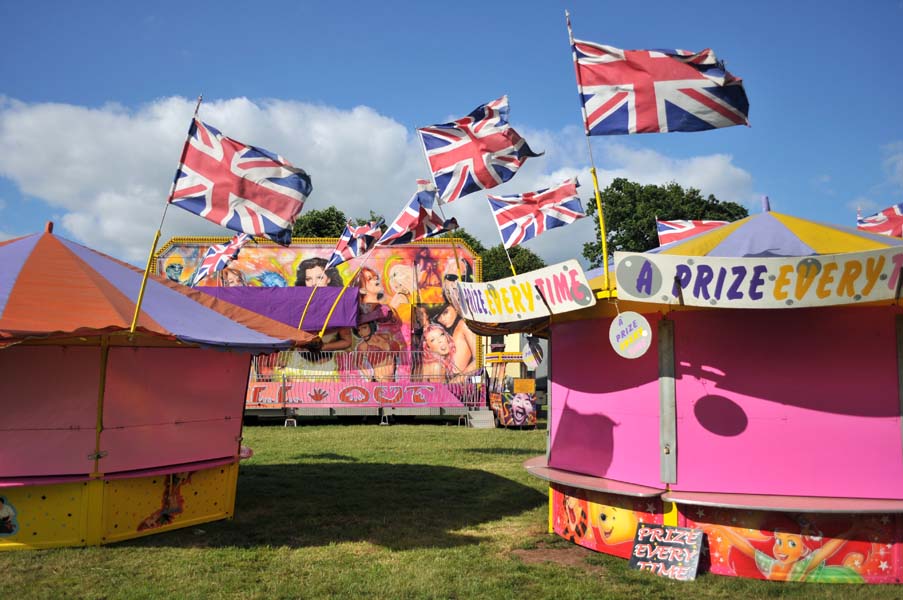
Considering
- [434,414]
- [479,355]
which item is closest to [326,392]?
[434,414]

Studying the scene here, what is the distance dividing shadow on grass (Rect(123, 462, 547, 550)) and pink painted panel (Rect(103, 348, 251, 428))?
1389 mm

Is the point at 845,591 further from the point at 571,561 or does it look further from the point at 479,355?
the point at 479,355

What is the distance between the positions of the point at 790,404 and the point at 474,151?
5.20m

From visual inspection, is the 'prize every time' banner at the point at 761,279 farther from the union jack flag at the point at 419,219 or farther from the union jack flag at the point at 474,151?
the union jack flag at the point at 419,219

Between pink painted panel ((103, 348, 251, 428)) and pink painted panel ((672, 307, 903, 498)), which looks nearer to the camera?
pink painted panel ((672, 307, 903, 498))

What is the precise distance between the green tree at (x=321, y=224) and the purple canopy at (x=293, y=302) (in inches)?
747

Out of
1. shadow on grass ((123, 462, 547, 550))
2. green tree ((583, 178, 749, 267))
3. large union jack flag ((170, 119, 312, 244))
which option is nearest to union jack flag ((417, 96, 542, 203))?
large union jack flag ((170, 119, 312, 244))

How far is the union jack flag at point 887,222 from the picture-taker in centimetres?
1284

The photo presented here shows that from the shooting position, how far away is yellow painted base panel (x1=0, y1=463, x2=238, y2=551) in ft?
24.1

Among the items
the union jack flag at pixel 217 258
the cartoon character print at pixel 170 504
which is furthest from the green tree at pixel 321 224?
the cartoon character print at pixel 170 504

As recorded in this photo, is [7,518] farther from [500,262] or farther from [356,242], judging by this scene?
[500,262]

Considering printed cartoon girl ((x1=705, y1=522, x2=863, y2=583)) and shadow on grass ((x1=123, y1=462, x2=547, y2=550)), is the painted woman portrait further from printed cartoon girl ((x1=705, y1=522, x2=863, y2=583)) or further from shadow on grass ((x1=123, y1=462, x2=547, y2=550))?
printed cartoon girl ((x1=705, y1=522, x2=863, y2=583))

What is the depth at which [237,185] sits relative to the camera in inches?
320

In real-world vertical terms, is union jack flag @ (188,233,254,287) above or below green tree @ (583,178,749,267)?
below
